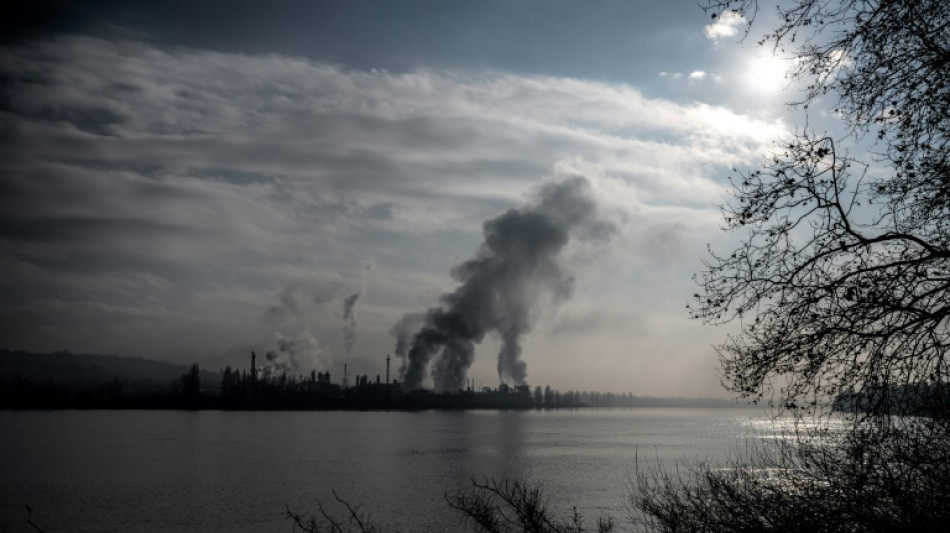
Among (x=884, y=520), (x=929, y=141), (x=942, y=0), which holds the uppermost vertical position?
(x=942, y=0)

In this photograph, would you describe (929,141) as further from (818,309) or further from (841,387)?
(841,387)

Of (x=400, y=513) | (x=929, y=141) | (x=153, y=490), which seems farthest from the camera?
(x=153, y=490)

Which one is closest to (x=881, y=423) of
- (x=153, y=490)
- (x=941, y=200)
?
(x=941, y=200)

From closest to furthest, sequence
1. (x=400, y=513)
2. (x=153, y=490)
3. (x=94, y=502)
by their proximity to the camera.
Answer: (x=400, y=513)
(x=94, y=502)
(x=153, y=490)

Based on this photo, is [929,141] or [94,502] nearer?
[929,141]

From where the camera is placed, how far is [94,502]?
138 ft

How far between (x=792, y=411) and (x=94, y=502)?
147ft

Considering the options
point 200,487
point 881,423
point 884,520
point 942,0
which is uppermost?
point 942,0

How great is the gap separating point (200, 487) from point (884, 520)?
50.1 metres

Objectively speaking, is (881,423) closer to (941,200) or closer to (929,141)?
(941,200)

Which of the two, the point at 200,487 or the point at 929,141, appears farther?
the point at 200,487

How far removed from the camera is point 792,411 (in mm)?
5766

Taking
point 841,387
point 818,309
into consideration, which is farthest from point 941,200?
point 841,387

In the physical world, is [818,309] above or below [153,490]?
above
